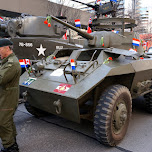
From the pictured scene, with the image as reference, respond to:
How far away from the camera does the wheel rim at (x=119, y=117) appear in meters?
3.23

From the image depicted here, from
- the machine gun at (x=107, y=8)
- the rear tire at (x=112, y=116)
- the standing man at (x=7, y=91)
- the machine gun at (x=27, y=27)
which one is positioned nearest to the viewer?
the standing man at (x=7, y=91)

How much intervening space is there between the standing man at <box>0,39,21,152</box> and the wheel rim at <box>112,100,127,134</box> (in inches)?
61.7

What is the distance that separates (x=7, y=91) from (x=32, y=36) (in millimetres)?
4325

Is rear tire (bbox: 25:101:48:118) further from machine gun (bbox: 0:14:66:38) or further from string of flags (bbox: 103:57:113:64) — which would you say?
machine gun (bbox: 0:14:66:38)

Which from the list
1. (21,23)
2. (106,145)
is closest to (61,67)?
(106,145)

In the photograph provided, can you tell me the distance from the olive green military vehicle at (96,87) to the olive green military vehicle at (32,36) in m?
1.80

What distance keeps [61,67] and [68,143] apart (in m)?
1.40

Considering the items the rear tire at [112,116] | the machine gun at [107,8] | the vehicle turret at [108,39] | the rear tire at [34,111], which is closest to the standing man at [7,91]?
the rear tire at [112,116]

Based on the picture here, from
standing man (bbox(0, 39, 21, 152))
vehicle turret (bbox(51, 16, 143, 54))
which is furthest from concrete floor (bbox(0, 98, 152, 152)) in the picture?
vehicle turret (bbox(51, 16, 143, 54))

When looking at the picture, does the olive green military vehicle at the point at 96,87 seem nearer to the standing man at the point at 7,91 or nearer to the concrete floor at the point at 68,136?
the concrete floor at the point at 68,136

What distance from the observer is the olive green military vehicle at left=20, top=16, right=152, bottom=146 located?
3.05 metres

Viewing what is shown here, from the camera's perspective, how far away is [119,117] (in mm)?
3258

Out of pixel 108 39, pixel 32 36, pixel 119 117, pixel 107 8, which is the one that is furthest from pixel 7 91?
pixel 32 36

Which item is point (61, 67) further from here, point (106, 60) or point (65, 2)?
point (65, 2)
